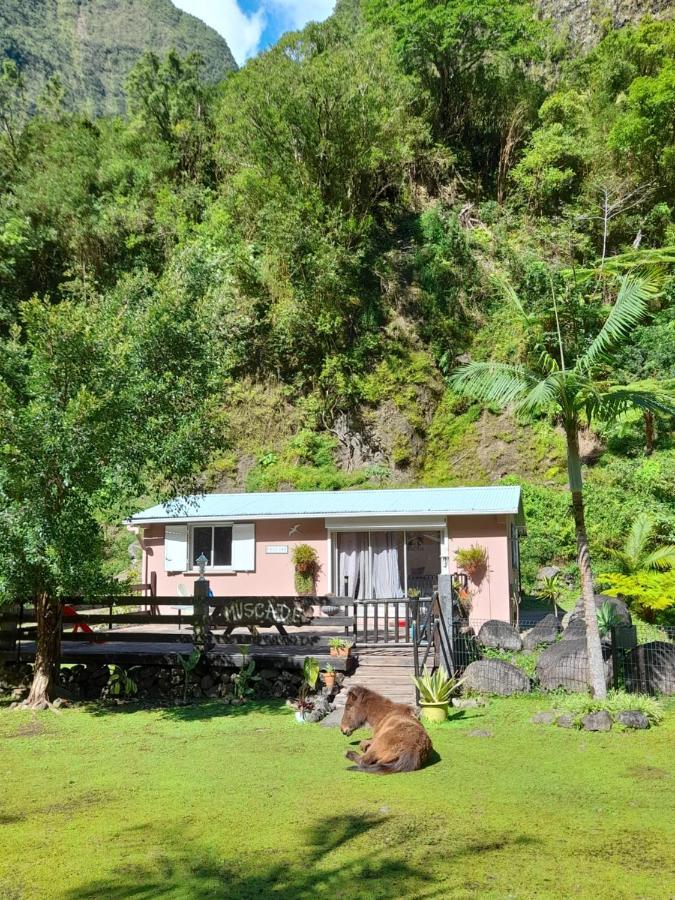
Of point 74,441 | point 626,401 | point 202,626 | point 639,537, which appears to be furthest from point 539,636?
point 74,441

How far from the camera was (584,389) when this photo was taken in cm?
1016

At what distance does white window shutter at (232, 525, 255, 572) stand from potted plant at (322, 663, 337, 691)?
7.06 metres

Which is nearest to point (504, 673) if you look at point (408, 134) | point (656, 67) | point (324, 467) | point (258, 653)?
point (258, 653)

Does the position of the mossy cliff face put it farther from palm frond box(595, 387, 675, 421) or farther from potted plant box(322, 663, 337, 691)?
potted plant box(322, 663, 337, 691)

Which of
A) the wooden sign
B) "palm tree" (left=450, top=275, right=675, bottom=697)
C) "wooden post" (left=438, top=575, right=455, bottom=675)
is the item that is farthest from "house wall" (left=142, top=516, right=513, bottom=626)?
"palm tree" (left=450, top=275, right=675, bottom=697)

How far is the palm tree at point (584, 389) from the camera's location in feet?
33.5

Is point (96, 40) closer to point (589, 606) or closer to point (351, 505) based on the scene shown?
point (351, 505)

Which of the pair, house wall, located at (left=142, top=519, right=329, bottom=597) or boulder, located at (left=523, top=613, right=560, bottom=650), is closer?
boulder, located at (left=523, top=613, right=560, bottom=650)

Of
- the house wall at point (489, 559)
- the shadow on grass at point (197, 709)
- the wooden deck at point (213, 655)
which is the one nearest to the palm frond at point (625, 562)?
the house wall at point (489, 559)

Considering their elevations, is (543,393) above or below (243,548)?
above

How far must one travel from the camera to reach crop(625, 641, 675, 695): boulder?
1077 centimetres

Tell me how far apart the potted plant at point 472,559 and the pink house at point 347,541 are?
0.48ft

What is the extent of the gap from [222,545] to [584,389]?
11.9m

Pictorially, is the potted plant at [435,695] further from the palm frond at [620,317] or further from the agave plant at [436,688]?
the palm frond at [620,317]
